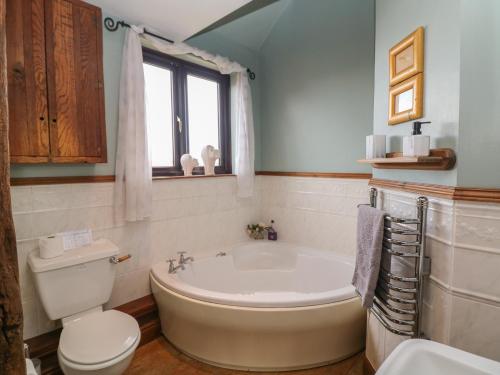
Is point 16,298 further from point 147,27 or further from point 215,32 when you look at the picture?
point 215,32

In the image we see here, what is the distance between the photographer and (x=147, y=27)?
7.08ft

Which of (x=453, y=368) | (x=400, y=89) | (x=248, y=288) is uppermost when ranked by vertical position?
(x=400, y=89)

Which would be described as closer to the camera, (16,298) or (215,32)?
(16,298)

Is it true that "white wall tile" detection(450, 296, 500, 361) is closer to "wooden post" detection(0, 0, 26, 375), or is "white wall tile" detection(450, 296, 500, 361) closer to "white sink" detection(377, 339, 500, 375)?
"white sink" detection(377, 339, 500, 375)

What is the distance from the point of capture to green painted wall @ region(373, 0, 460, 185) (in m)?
1.02

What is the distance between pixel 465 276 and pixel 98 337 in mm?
1756

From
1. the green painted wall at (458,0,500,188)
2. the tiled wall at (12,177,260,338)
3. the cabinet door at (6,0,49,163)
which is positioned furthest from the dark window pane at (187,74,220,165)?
the green painted wall at (458,0,500,188)

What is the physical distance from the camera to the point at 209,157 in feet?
8.78

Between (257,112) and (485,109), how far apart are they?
2.41 m

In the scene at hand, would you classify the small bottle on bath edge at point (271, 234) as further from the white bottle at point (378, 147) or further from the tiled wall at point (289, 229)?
the white bottle at point (378, 147)

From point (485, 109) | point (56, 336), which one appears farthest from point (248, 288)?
point (485, 109)

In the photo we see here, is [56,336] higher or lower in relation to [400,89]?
lower

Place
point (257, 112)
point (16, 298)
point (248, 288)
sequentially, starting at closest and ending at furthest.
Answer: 1. point (16, 298)
2. point (248, 288)
3. point (257, 112)

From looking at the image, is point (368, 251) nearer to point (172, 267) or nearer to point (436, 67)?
point (436, 67)
